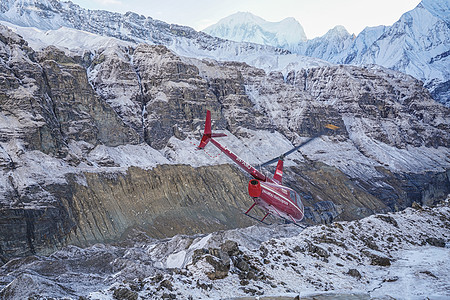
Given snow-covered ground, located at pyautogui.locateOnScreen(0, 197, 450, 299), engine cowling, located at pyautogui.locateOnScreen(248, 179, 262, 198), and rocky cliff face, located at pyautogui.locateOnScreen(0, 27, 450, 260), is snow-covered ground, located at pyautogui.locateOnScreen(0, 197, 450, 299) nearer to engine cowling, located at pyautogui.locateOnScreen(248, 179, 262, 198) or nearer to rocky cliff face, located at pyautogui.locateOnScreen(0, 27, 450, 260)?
engine cowling, located at pyautogui.locateOnScreen(248, 179, 262, 198)

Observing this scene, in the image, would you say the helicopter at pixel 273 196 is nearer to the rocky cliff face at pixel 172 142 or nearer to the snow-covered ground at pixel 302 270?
the snow-covered ground at pixel 302 270

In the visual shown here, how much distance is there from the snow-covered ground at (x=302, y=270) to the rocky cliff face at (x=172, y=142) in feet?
107

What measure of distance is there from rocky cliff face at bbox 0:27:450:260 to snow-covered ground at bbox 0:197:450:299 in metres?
32.6

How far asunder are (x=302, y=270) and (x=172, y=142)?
85.8m

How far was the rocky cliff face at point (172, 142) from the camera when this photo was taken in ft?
227

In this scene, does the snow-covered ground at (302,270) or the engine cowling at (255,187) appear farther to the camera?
the engine cowling at (255,187)

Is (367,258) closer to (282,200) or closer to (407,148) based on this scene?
(282,200)

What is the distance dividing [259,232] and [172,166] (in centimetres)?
5699

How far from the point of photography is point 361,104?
16200cm

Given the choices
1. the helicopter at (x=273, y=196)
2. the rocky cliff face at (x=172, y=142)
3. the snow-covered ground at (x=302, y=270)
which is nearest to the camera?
the snow-covered ground at (x=302, y=270)

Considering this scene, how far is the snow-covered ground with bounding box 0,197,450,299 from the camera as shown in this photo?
62.2 ft

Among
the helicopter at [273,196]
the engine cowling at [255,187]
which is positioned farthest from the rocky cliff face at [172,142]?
the engine cowling at [255,187]

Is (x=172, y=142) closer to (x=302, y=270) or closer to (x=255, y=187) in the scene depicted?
(x=255, y=187)

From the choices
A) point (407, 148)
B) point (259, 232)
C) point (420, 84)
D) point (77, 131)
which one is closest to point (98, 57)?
point (77, 131)
